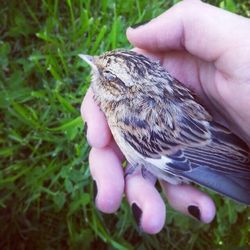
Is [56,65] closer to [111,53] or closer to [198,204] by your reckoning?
[111,53]

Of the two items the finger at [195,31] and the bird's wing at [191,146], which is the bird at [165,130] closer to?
the bird's wing at [191,146]

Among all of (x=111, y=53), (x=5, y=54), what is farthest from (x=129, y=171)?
(x=5, y=54)

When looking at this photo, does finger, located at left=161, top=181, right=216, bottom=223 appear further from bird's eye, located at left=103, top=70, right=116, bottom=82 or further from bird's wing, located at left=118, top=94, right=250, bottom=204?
bird's eye, located at left=103, top=70, right=116, bottom=82

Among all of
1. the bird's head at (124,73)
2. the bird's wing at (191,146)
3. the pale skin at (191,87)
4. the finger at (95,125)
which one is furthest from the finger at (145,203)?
the bird's head at (124,73)

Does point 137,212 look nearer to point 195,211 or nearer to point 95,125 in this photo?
point 195,211

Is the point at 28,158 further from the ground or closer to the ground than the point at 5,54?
closer to the ground

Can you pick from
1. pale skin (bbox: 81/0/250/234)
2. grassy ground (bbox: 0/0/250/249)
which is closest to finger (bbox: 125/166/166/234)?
pale skin (bbox: 81/0/250/234)
